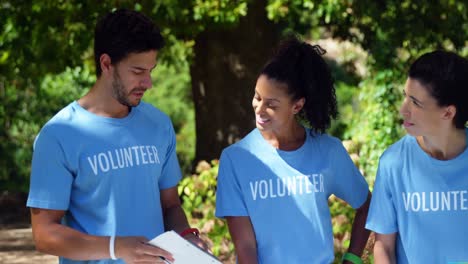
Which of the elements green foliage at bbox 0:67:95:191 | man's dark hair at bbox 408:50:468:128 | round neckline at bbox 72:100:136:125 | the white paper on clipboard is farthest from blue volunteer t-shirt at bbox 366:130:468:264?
green foliage at bbox 0:67:95:191

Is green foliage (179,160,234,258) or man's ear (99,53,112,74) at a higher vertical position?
man's ear (99,53,112,74)

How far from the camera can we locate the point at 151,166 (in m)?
3.57

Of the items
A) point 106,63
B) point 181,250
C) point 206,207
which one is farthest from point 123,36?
point 206,207

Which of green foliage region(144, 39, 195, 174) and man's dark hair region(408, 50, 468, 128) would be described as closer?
man's dark hair region(408, 50, 468, 128)

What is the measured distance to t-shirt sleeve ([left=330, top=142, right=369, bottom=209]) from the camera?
3.74m

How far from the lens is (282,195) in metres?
3.62

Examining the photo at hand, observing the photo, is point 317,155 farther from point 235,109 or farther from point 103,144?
point 235,109

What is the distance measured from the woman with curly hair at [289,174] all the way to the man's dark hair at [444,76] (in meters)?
0.46

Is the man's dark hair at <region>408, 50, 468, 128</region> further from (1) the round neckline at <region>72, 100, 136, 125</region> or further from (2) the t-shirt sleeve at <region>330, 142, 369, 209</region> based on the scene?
(1) the round neckline at <region>72, 100, 136, 125</region>

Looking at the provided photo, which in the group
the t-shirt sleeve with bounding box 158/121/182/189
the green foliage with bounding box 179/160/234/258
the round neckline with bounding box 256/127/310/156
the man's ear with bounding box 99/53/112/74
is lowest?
the green foliage with bounding box 179/160/234/258

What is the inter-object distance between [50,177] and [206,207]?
4478mm

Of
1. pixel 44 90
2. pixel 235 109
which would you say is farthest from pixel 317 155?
pixel 44 90

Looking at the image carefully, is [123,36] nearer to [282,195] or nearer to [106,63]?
[106,63]

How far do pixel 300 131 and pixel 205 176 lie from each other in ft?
13.4
